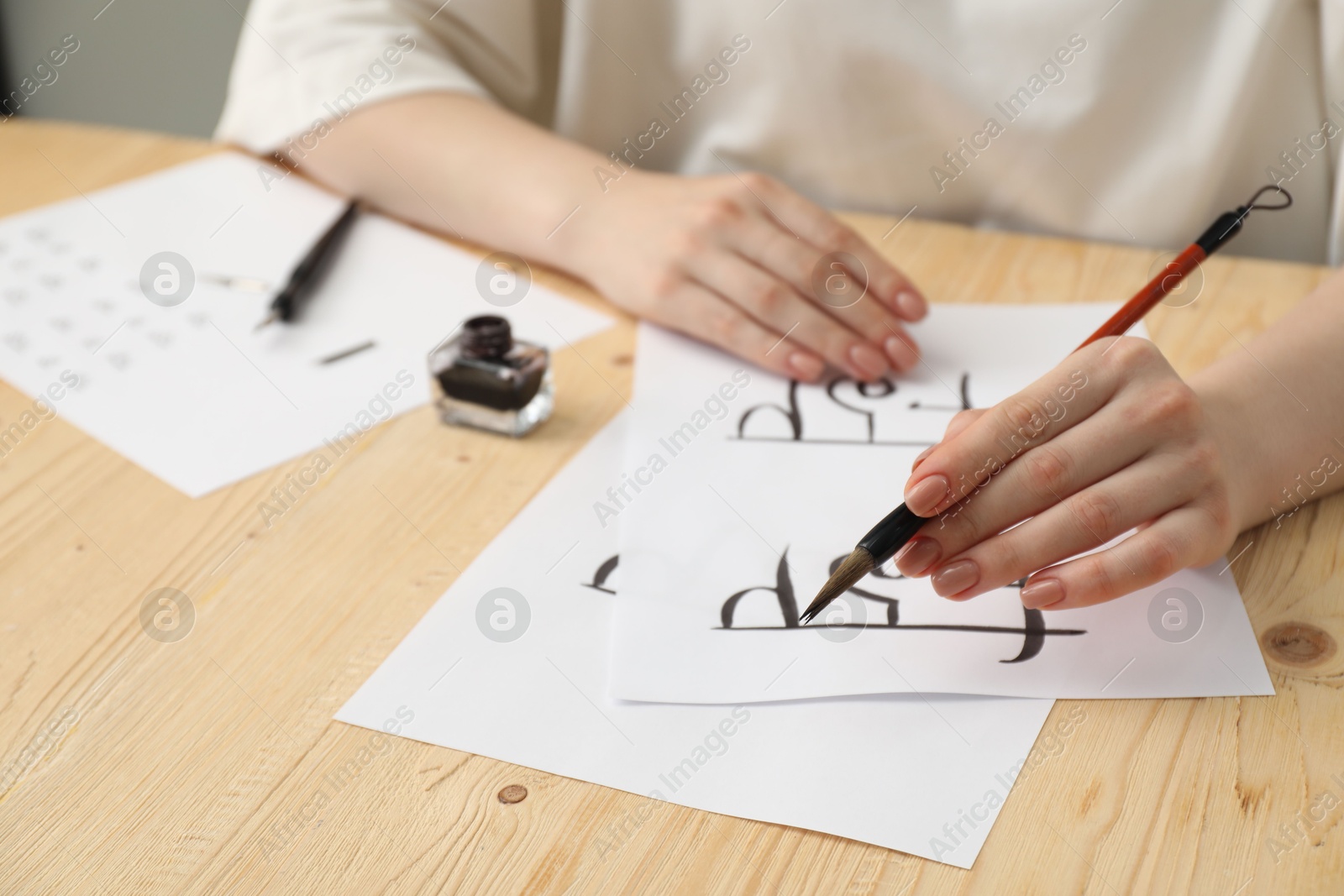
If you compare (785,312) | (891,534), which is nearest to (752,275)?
(785,312)

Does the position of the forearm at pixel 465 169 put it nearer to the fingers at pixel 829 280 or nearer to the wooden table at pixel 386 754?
the fingers at pixel 829 280

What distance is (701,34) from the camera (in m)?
1.02

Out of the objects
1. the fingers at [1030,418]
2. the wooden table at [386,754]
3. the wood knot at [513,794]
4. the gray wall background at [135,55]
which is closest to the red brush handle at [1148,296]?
the fingers at [1030,418]

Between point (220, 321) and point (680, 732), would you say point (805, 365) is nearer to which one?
point (680, 732)

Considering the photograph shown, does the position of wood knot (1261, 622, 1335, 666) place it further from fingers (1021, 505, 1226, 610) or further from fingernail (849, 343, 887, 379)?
fingernail (849, 343, 887, 379)

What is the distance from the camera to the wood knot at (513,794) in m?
0.47

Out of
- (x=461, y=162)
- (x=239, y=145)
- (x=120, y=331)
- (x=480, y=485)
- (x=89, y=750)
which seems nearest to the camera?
(x=89, y=750)

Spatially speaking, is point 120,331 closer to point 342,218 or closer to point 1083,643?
point 342,218

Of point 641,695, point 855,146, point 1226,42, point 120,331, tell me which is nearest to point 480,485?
point 641,695

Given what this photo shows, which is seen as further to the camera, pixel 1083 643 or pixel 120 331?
pixel 120 331

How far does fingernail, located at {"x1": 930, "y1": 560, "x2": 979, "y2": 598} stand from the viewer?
1.76 feet

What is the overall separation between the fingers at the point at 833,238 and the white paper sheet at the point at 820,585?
0.05m

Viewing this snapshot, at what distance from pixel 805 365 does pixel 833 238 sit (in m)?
0.12

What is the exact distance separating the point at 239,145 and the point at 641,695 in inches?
32.9
